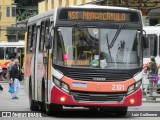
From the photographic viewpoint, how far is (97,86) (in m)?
20.6

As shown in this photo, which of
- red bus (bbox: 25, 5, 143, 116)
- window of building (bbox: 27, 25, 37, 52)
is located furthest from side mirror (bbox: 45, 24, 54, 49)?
window of building (bbox: 27, 25, 37, 52)

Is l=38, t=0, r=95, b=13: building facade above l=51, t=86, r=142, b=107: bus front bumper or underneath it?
underneath

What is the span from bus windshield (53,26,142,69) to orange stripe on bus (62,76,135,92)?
1.52 ft

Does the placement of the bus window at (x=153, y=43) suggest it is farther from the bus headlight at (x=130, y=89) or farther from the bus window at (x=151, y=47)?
the bus headlight at (x=130, y=89)

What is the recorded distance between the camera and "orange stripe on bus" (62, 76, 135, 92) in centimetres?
2048

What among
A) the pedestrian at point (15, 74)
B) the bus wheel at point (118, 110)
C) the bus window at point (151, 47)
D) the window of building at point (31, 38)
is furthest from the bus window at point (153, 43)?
the bus wheel at point (118, 110)

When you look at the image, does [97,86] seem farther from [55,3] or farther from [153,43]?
[55,3]

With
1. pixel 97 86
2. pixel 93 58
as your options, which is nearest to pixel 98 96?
pixel 97 86

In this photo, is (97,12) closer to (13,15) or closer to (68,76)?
(68,76)

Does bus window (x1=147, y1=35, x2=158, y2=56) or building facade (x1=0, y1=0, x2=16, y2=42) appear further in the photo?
building facade (x1=0, y1=0, x2=16, y2=42)

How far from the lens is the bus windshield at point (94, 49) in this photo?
20.8 metres

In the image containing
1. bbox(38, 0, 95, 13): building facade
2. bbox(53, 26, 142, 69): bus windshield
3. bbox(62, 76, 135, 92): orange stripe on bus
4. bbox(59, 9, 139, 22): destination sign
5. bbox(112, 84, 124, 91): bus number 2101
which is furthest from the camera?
bbox(38, 0, 95, 13): building facade

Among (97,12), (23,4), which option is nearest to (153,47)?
(97,12)

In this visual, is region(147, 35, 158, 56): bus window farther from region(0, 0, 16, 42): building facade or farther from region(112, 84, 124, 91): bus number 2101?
region(0, 0, 16, 42): building facade
